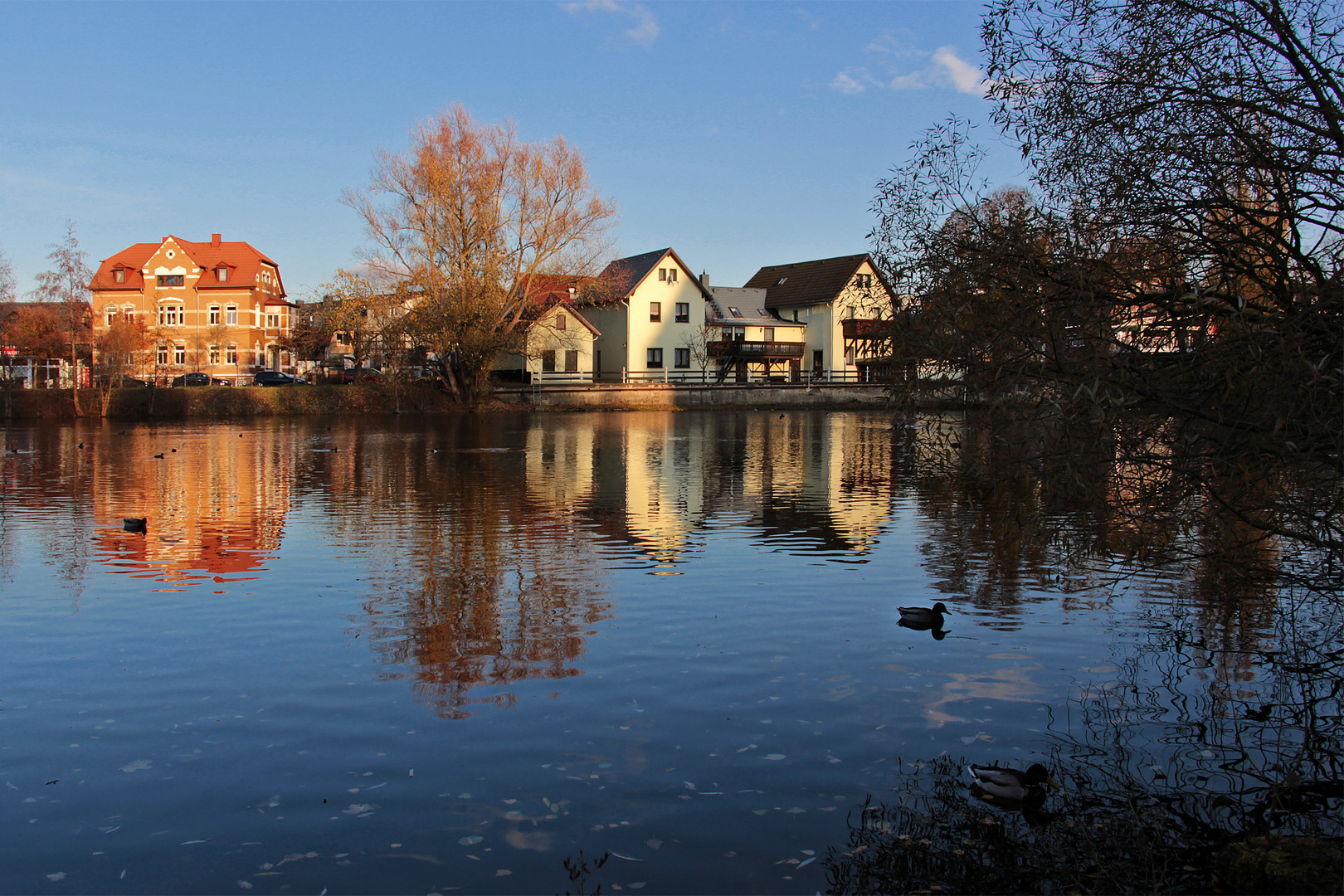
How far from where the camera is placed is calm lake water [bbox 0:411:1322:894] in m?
5.60

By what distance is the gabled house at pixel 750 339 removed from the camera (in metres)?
77.7

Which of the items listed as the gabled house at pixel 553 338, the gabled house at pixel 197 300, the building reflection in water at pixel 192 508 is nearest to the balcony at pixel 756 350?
the gabled house at pixel 553 338

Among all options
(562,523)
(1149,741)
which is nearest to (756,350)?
(562,523)

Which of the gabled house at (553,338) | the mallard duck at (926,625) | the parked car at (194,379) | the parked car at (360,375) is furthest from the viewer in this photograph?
the parked car at (194,379)

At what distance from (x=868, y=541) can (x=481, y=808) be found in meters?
10.3

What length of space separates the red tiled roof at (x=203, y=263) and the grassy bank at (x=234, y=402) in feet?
102

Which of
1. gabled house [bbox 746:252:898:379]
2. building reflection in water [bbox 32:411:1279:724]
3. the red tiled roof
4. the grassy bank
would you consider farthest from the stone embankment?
the red tiled roof

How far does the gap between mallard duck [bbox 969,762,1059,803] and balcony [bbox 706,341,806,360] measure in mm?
71318

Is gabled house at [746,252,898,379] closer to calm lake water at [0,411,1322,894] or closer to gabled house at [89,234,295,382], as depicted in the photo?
gabled house at [89,234,295,382]

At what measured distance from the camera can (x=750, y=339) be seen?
81.7 meters

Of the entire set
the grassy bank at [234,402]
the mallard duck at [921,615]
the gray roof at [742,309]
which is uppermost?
the gray roof at [742,309]

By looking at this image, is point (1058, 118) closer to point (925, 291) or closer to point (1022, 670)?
point (925, 291)

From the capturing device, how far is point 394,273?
58781mm

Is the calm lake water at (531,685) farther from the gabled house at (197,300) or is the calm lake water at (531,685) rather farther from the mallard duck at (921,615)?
the gabled house at (197,300)
